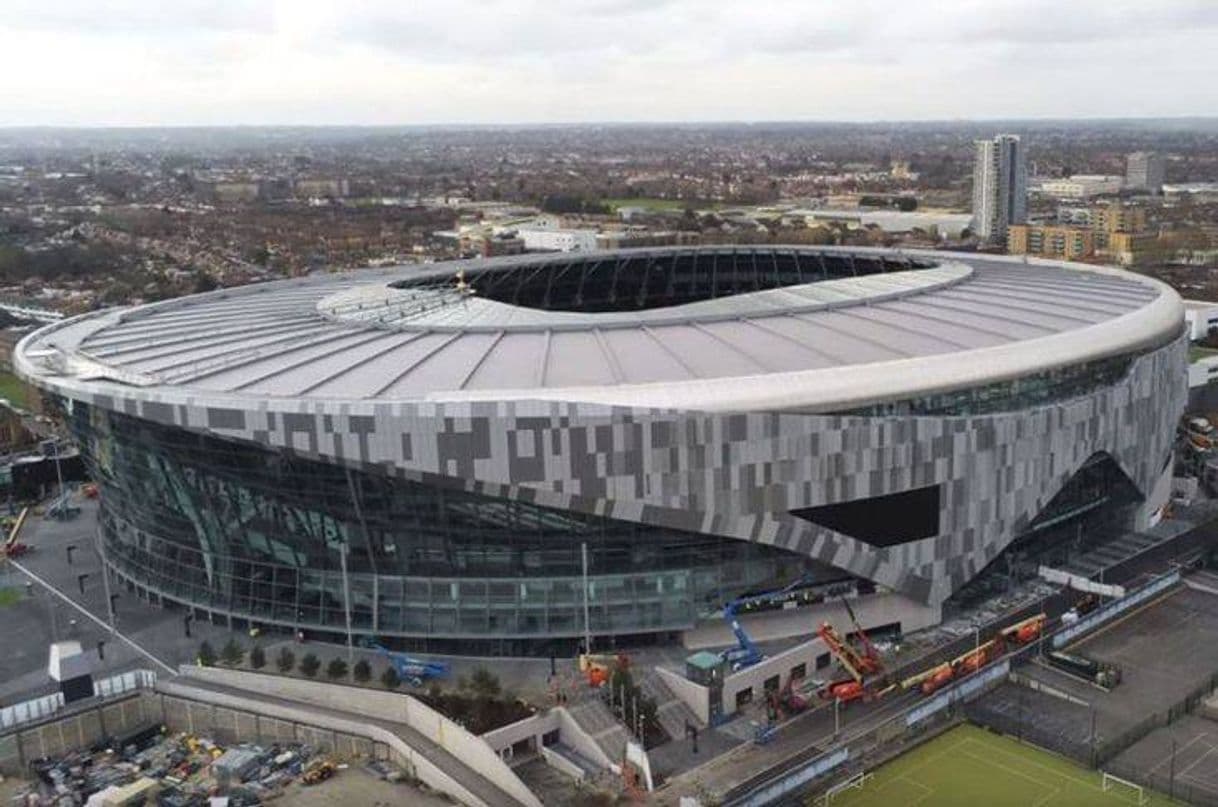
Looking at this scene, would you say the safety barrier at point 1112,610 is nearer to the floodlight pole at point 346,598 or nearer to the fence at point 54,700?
the floodlight pole at point 346,598

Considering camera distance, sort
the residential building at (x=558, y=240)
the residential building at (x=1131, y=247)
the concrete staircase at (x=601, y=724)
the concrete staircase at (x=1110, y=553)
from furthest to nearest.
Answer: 1. the residential building at (x=558, y=240)
2. the residential building at (x=1131, y=247)
3. the concrete staircase at (x=1110, y=553)
4. the concrete staircase at (x=601, y=724)

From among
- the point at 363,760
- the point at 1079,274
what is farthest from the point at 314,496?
the point at 1079,274

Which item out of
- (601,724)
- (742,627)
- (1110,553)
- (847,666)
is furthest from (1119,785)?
(1110,553)

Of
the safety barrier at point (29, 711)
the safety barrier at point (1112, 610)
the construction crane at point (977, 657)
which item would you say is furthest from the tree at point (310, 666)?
the safety barrier at point (1112, 610)

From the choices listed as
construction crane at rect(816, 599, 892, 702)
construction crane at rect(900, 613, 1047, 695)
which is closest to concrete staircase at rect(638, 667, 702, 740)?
construction crane at rect(816, 599, 892, 702)

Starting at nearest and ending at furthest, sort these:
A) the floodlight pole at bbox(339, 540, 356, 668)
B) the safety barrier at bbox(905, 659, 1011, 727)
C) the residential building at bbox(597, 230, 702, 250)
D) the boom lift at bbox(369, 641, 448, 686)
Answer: the safety barrier at bbox(905, 659, 1011, 727) → the boom lift at bbox(369, 641, 448, 686) → the floodlight pole at bbox(339, 540, 356, 668) → the residential building at bbox(597, 230, 702, 250)

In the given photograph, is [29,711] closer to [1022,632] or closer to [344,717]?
[344,717]

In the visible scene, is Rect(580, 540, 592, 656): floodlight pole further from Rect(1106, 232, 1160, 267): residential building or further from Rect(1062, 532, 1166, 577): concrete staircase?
Rect(1106, 232, 1160, 267): residential building
